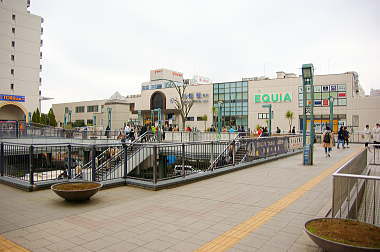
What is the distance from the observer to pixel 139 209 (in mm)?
6496

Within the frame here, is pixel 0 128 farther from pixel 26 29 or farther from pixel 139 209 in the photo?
pixel 26 29

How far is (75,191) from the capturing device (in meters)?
6.66

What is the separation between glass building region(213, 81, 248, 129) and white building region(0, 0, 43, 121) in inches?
1389

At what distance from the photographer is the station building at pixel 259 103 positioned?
147 feet

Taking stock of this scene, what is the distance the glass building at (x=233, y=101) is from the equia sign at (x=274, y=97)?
9.82 ft

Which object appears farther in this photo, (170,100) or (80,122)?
(80,122)

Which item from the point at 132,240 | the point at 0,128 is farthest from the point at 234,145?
the point at 0,128

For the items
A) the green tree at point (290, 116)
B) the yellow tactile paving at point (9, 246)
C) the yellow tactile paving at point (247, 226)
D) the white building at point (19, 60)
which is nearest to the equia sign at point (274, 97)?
the green tree at point (290, 116)

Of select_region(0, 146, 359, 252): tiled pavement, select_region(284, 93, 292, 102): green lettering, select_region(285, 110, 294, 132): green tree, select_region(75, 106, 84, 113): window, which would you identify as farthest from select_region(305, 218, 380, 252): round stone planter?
select_region(75, 106, 84, 113): window

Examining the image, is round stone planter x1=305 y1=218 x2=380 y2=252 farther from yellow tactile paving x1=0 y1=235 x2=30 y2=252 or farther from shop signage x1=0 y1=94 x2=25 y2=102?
shop signage x1=0 y1=94 x2=25 y2=102

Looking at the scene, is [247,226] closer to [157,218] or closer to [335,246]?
[157,218]

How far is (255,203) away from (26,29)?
60617 millimetres

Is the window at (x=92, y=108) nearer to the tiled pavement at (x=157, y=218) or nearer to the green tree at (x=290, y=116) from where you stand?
the green tree at (x=290, y=116)

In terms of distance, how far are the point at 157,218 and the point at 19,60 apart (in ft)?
191
